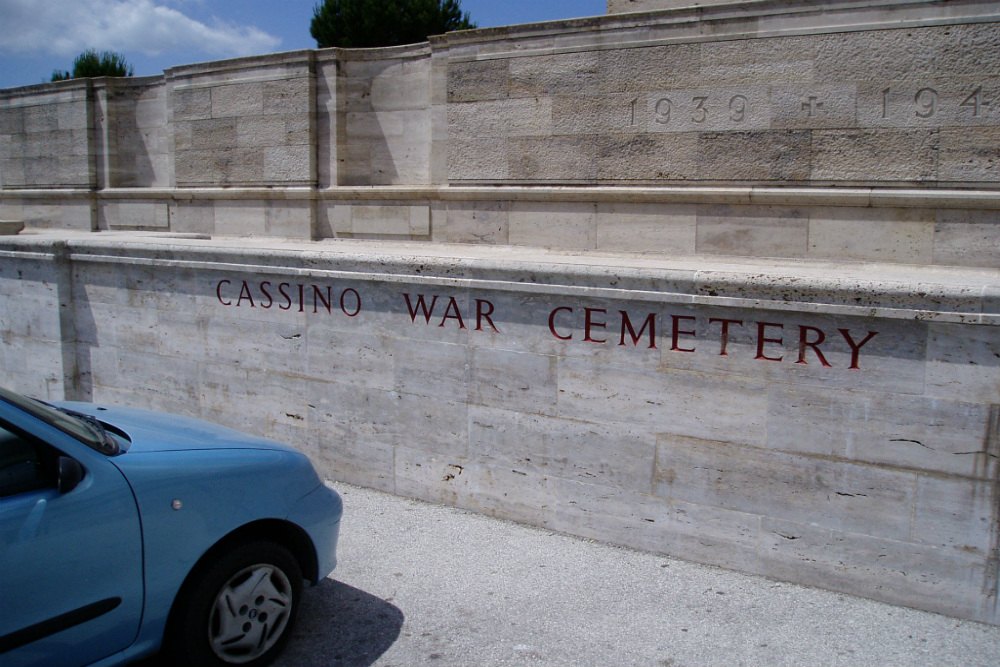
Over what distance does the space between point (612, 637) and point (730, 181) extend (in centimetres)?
496

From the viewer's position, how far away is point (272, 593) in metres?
3.59

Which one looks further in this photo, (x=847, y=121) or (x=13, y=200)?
(x=13, y=200)

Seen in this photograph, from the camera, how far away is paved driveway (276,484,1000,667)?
379 cm

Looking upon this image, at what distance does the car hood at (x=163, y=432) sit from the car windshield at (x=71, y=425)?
0.10 m

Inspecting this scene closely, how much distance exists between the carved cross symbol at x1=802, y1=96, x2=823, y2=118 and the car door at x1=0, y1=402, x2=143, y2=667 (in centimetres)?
656

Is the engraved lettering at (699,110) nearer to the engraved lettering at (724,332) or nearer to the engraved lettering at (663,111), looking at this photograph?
the engraved lettering at (663,111)

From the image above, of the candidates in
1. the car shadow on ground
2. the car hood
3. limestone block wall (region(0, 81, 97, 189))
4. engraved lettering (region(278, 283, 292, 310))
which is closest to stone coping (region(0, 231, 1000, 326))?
engraved lettering (region(278, 283, 292, 310))

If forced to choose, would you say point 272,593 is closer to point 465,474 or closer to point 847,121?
point 465,474

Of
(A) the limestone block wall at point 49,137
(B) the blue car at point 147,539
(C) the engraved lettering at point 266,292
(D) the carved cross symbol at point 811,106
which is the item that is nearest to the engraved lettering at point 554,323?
(B) the blue car at point 147,539

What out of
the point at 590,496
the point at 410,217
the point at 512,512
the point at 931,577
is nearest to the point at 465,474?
the point at 512,512

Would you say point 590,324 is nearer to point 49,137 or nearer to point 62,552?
point 62,552

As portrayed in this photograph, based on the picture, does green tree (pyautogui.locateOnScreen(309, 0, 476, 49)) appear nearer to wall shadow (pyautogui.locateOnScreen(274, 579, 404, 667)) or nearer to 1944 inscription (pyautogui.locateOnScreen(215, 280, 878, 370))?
1944 inscription (pyautogui.locateOnScreen(215, 280, 878, 370))

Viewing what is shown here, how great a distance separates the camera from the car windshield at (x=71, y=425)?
3.10m

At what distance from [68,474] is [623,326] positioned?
3.19 m
